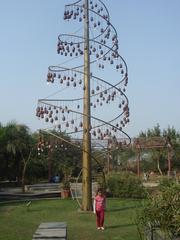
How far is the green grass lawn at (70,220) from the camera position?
48.1ft

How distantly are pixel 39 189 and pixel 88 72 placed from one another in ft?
56.2

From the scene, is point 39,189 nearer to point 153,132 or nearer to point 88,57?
point 88,57

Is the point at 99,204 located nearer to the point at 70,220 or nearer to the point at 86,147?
the point at 70,220

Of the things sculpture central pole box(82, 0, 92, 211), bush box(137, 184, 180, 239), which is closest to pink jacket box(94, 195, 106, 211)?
sculpture central pole box(82, 0, 92, 211)

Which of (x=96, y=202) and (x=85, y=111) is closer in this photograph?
(x=96, y=202)

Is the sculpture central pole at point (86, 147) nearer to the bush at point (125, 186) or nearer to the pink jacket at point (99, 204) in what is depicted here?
the pink jacket at point (99, 204)

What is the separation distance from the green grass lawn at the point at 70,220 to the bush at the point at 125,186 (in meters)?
3.32

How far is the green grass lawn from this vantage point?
14648 millimetres

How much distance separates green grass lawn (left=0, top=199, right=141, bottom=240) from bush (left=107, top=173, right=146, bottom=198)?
3.32 metres

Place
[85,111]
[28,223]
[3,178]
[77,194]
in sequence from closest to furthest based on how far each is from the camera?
1. [28,223]
2. [85,111]
3. [77,194]
4. [3,178]

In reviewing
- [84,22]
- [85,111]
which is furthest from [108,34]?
[85,111]

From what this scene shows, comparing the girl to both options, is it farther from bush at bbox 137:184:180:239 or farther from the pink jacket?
bush at bbox 137:184:180:239

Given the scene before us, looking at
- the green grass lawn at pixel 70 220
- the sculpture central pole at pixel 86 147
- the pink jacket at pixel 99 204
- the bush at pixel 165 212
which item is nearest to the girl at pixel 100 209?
the pink jacket at pixel 99 204

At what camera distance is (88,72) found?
21.6m
